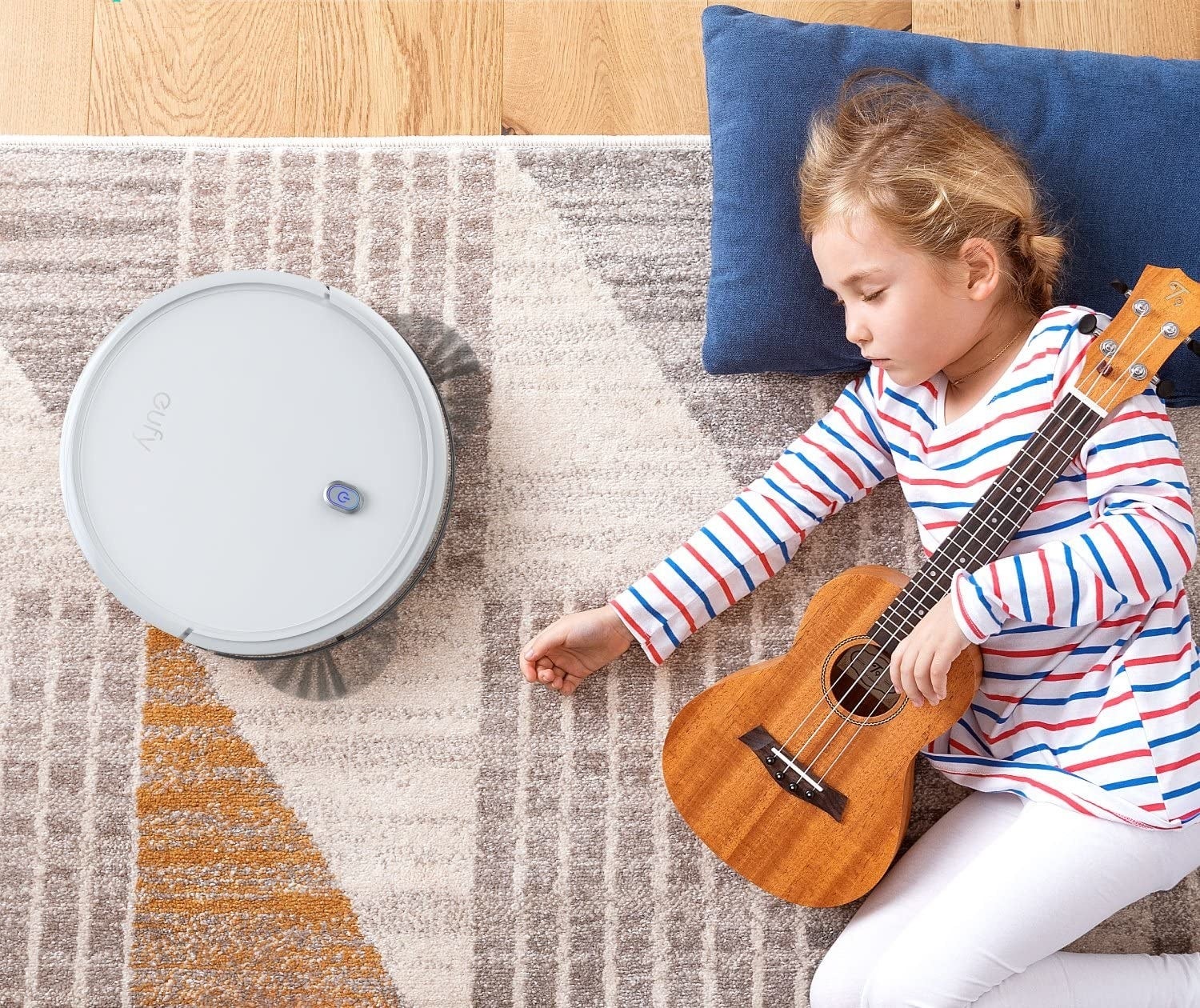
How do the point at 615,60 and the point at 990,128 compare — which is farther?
the point at 615,60

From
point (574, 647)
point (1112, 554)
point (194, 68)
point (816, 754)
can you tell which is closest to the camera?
point (1112, 554)

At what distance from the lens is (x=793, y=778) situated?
948 millimetres

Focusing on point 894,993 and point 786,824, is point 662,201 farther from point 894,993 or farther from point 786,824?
point 894,993

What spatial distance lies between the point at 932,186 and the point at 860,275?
0.33ft

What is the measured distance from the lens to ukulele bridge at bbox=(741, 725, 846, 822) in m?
0.94

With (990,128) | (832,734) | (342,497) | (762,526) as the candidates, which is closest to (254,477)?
(342,497)

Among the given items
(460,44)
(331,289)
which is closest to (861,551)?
(331,289)

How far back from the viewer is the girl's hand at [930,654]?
871mm

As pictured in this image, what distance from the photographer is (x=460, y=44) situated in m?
1.17

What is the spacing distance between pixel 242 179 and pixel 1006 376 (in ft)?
2.88

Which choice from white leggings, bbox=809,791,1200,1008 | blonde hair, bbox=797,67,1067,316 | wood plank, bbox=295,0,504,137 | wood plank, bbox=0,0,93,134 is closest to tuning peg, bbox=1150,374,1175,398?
blonde hair, bbox=797,67,1067,316

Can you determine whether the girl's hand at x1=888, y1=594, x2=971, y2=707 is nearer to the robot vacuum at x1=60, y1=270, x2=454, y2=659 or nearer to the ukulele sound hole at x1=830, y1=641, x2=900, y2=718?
the ukulele sound hole at x1=830, y1=641, x2=900, y2=718

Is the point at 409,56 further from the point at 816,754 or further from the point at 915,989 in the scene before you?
the point at 915,989

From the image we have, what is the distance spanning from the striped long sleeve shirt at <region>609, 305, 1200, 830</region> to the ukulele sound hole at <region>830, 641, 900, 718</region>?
100 mm
